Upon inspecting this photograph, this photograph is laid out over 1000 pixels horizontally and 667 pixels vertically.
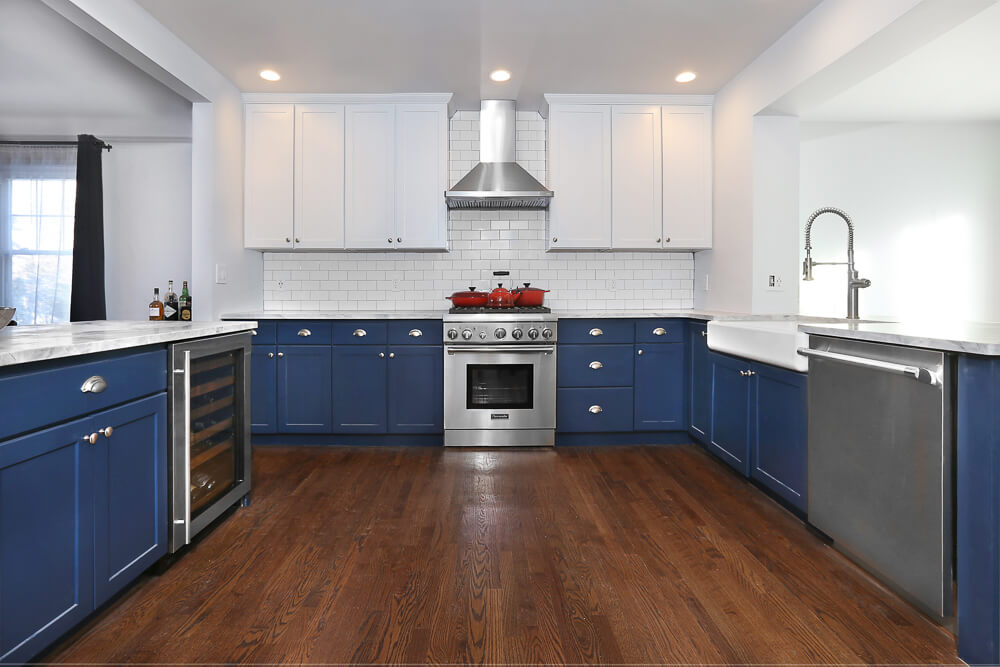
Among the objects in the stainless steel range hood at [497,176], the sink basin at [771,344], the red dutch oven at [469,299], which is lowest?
the sink basin at [771,344]

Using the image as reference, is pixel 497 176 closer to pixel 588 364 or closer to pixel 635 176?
pixel 635 176

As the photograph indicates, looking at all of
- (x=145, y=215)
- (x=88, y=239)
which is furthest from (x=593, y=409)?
(x=88, y=239)

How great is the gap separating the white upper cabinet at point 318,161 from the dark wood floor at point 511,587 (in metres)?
2.07

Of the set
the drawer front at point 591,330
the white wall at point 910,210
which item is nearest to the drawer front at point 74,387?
the drawer front at point 591,330

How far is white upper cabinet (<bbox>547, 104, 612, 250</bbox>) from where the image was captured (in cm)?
413

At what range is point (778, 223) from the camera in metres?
3.55

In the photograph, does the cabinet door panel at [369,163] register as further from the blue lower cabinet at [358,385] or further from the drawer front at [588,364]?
the drawer front at [588,364]

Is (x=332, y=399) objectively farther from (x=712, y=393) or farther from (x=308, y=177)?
(x=712, y=393)

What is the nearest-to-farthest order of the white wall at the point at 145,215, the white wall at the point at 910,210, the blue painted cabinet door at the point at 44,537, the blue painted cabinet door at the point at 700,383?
the blue painted cabinet door at the point at 44,537, the blue painted cabinet door at the point at 700,383, the white wall at the point at 145,215, the white wall at the point at 910,210

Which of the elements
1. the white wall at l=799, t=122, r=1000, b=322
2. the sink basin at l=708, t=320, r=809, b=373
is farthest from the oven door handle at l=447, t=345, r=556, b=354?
the white wall at l=799, t=122, r=1000, b=322

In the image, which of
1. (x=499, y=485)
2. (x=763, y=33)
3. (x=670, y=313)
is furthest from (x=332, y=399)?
(x=763, y=33)

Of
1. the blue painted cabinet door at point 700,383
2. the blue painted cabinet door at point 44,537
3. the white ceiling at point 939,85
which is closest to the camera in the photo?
the blue painted cabinet door at point 44,537

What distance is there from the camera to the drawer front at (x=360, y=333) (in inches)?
A: 149

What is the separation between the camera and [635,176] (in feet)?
13.6
